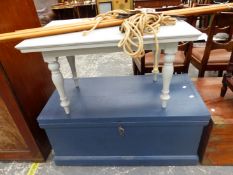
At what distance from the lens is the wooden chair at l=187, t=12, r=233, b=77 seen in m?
1.27

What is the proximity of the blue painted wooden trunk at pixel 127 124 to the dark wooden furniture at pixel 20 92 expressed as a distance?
0.12 metres

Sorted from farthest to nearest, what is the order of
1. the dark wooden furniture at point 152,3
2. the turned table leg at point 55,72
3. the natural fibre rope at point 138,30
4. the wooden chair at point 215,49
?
the dark wooden furniture at point 152,3 < the wooden chair at point 215,49 < the turned table leg at point 55,72 < the natural fibre rope at point 138,30

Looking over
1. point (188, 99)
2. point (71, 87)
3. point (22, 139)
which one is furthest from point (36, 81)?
point (188, 99)

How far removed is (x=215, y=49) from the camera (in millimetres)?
1453

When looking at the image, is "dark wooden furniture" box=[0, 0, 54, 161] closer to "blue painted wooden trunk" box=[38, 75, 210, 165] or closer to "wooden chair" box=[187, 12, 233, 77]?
"blue painted wooden trunk" box=[38, 75, 210, 165]

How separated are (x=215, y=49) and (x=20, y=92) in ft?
4.68

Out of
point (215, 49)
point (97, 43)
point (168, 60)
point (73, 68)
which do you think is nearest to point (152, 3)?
point (215, 49)

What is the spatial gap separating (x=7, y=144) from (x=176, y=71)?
1.41 metres

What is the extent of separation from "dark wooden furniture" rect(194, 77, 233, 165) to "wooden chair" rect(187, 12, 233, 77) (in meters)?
0.31

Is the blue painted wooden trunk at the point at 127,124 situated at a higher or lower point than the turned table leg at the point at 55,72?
lower

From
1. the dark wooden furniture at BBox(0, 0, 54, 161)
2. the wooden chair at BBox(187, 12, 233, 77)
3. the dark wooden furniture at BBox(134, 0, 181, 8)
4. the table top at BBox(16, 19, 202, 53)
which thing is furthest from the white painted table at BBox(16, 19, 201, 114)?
the dark wooden furniture at BBox(134, 0, 181, 8)

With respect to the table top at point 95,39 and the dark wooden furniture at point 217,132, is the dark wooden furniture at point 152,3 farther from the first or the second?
the table top at point 95,39

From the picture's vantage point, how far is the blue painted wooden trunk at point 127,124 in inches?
41.0

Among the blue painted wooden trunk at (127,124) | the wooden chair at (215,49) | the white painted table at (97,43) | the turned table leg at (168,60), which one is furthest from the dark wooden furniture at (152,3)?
the turned table leg at (168,60)
